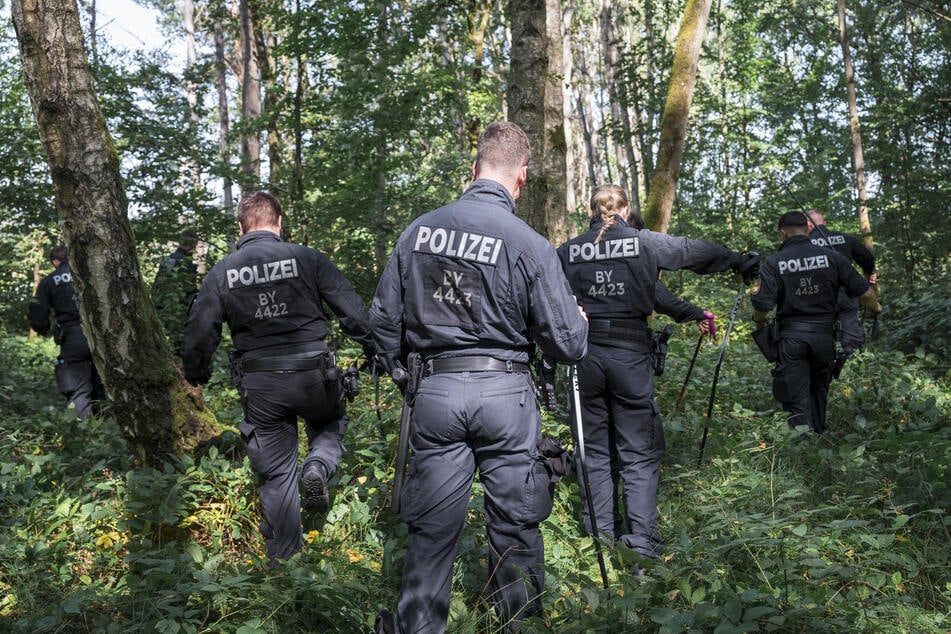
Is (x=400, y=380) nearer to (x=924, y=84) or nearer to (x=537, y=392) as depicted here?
(x=537, y=392)

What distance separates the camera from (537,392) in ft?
11.6

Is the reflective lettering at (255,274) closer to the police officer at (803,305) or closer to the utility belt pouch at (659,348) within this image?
the utility belt pouch at (659,348)

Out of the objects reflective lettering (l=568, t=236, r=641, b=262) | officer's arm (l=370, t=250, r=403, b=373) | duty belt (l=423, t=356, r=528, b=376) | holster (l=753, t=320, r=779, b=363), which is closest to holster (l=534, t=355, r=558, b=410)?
duty belt (l=423, t=356, r=528, b=376)

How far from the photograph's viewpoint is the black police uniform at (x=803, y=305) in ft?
20.2

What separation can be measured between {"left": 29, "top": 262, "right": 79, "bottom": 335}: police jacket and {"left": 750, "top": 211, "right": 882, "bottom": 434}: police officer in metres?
7.38

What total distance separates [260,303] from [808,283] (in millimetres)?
4646

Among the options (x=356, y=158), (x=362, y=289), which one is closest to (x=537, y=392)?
(x=362, y=289)

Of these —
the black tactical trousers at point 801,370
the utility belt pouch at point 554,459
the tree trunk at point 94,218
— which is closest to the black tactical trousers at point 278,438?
the tree trunk at point 94,218

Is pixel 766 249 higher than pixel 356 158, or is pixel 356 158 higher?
pixel 356 158

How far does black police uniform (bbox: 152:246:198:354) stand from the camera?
7871 mm

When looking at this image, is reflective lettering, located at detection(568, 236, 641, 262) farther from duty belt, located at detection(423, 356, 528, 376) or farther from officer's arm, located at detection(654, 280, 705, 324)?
duty belt, located at detection(423, 356, 528, 376)

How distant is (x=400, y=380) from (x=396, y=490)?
1.79 ft

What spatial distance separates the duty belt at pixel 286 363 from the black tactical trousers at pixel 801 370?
4.17 meters

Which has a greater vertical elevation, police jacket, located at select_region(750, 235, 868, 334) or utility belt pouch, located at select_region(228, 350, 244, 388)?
police jacket, located at select_region(750, 235, 868, 334)
